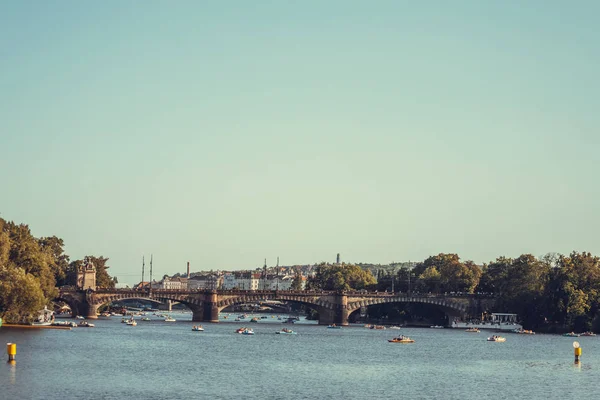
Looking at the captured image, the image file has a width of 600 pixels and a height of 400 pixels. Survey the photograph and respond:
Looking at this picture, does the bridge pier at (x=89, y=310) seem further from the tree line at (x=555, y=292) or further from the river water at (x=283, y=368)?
the tree line at (x=555, y=292)

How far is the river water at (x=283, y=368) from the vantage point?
7531 centimetres

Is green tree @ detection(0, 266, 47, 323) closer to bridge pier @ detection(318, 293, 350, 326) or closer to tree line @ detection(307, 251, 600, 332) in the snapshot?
bridge pier @ detection(318, 293, 350, 326)

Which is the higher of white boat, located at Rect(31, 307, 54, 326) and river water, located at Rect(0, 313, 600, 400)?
white boat, located at Rect(31, 307, 54, 326)

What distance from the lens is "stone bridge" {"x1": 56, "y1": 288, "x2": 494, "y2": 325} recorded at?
18662cm

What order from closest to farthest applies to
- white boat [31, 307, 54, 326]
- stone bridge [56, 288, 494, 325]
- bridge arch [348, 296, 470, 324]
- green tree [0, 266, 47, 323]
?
green tree [0, 266, 47, 323] < white boat [31, 307, 54, 326] < stone bridge [56, 288, 494, 325] < bridge arch [348, 296, 470, 324]

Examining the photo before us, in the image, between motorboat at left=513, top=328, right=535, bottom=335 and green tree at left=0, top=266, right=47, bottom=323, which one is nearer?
green tree at left=0, top=266, right=47, bottom=323

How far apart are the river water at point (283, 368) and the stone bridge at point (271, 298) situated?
39.4 metres

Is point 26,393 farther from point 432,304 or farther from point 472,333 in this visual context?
point 432,304

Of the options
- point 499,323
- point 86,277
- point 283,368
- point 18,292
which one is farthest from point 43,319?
point 499,323

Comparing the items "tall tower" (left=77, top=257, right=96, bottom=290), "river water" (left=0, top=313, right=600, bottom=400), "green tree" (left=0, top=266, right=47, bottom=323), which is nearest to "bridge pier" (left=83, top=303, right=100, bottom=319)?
"tall tower" (left=77, top=257, right=96, bottom=290)

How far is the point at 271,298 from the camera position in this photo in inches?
7343

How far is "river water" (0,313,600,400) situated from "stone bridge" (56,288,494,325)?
39.4m

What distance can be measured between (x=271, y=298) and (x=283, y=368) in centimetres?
9091

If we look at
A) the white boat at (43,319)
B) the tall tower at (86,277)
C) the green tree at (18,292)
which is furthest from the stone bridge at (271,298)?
the green tree at (18,292)
